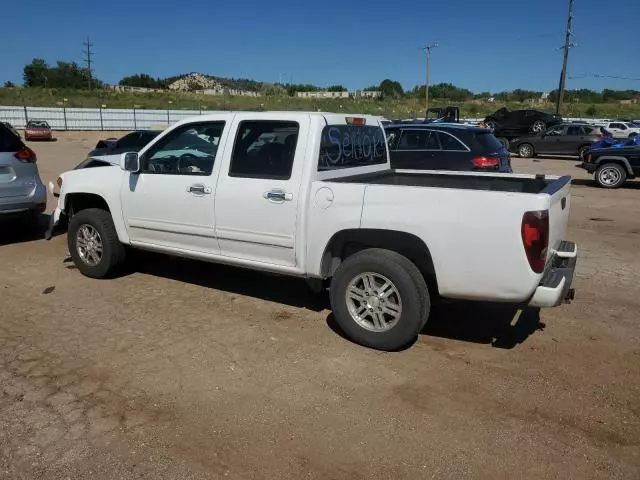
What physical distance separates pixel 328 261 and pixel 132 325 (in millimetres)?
1792

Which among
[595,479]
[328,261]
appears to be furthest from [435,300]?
[595,479]

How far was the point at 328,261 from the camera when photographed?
4.57 metres

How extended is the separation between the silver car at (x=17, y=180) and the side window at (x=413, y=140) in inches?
253

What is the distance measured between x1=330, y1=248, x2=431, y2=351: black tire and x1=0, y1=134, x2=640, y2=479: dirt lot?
0.43 ft

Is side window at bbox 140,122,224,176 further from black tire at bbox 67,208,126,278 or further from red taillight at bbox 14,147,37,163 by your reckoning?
red taillight at bbox 14,147,37,163

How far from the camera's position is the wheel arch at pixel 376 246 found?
13.7 ft

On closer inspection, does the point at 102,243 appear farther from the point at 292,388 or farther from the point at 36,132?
the point at 36,132

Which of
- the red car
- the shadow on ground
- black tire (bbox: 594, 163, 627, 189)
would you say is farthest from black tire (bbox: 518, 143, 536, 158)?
the red car

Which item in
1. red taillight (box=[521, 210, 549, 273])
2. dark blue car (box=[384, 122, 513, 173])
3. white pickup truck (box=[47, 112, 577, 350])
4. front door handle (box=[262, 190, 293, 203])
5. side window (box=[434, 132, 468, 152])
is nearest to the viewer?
red taillight (box=[521, 210, 549, 273])

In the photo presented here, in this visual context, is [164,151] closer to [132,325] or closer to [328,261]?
[132,325]

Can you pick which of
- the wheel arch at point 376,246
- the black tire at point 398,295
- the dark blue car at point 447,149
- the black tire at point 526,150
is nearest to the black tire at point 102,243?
the wheel arch at point 376,246

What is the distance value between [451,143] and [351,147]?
5524 millimetres

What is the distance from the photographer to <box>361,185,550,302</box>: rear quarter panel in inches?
146

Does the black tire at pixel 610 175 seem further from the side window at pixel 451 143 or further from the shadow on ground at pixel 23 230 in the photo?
the shadow on ground at pixel 23 230
